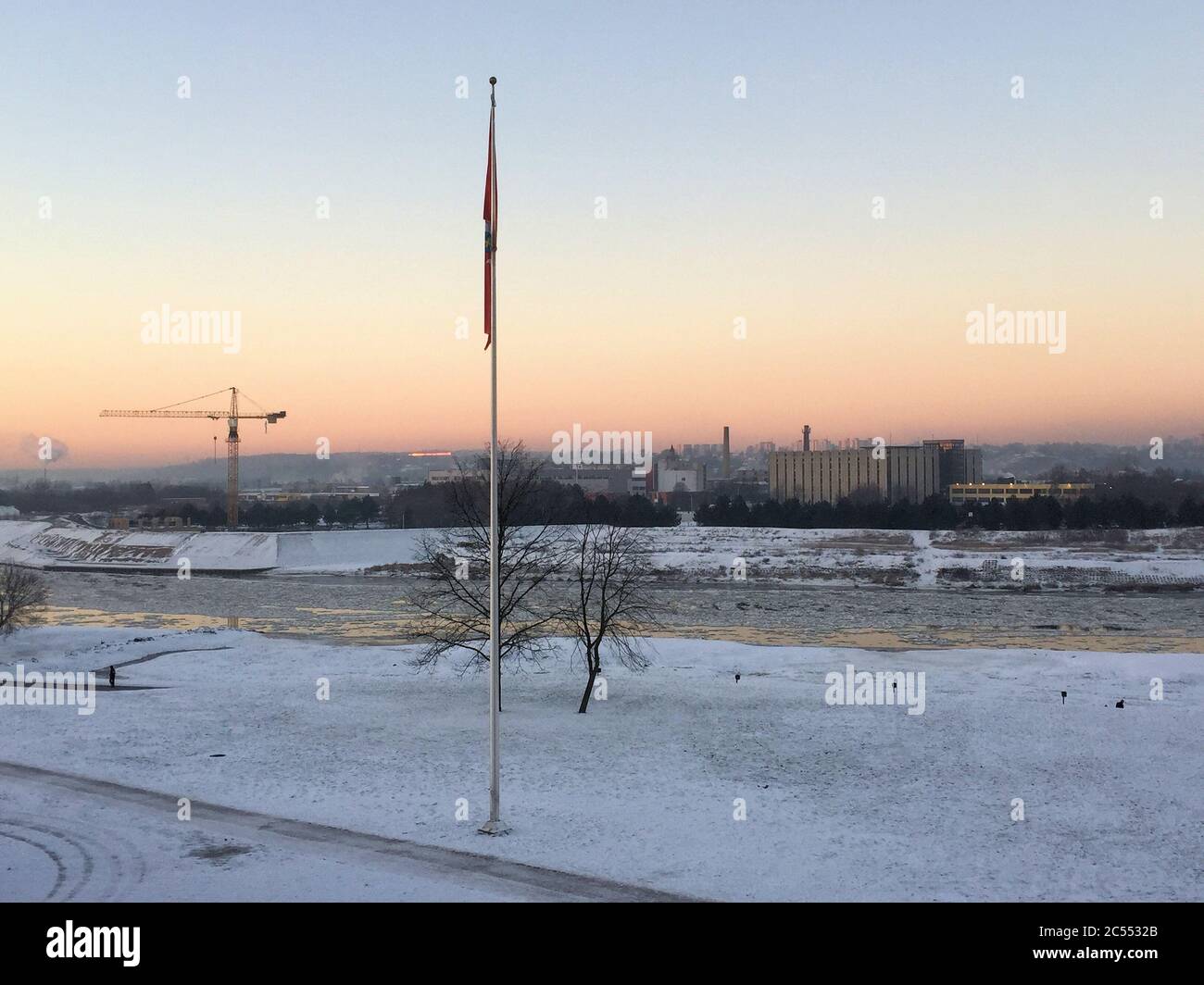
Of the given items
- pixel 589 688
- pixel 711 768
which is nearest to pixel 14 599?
pixel 589 688

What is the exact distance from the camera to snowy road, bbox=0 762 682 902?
13.8 metres

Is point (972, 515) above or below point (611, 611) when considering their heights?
above

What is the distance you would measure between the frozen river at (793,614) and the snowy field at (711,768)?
8225 mm

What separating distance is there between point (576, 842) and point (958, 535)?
92.2m

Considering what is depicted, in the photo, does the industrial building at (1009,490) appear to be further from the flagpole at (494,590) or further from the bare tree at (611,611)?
the flagpole at (494,590)

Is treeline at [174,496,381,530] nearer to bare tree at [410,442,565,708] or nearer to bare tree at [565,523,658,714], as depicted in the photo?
bare tree at [410,442,565,708]

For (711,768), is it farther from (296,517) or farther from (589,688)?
(296,517)

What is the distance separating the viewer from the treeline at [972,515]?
98.6 meters

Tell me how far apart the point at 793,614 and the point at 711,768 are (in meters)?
33.0

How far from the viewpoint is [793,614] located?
53.5 m

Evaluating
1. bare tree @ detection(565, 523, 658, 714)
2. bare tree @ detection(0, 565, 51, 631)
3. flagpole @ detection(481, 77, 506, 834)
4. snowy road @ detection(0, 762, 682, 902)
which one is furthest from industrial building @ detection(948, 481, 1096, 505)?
snowy road @ detection(0, 762, 682, 902)

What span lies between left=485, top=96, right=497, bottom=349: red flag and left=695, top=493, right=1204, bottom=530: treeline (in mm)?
95439

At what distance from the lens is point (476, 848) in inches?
622
